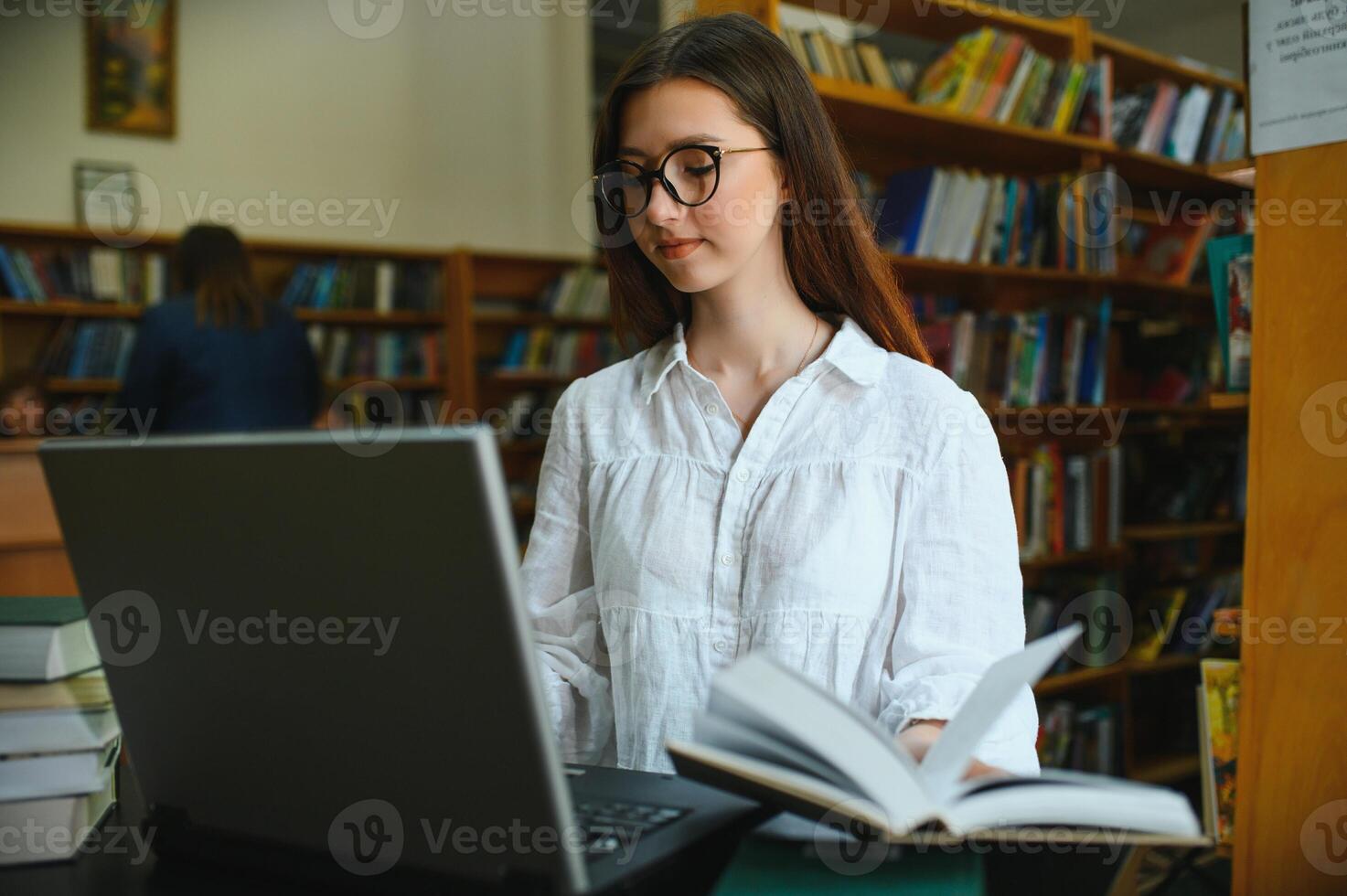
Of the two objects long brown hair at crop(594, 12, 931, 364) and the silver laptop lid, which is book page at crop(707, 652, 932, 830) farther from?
long brown hair at crop(594, 12, 931, 364)

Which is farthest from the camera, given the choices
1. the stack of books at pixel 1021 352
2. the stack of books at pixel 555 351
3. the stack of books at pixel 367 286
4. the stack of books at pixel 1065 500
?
the stack of books at pixel 555 351

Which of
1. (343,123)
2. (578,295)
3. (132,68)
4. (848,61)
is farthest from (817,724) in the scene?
(343,123)

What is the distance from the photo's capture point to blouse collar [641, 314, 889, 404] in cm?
119

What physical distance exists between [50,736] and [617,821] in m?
0.44

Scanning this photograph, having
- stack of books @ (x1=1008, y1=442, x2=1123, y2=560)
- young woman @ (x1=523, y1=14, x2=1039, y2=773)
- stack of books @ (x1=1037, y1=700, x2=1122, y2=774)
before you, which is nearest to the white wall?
stack of books @ (x1=1008, y1=442, x2=1123, y2=560)

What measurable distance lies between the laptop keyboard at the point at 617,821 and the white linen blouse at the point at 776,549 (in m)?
0.29

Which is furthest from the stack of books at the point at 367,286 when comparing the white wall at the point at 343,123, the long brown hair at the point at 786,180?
the long brown hair at the point at 786,180

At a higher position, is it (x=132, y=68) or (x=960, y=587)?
(x=132, y=68)

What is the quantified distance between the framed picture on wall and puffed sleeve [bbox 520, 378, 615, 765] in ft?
15.2

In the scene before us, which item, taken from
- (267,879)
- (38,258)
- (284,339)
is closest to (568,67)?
(38,258)

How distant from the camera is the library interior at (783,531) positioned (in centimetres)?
63

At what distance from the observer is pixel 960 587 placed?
105 centimetres

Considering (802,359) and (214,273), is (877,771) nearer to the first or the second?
(802,359)

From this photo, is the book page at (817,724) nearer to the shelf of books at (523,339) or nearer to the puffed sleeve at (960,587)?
the puffed sleeve at (960,587)
